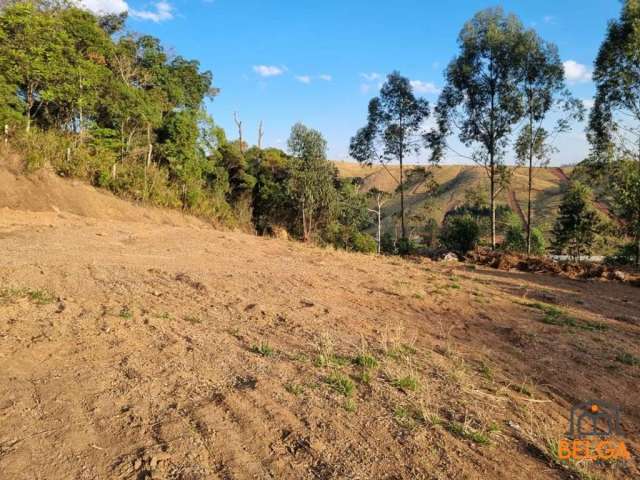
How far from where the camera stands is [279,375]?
3.19 meters

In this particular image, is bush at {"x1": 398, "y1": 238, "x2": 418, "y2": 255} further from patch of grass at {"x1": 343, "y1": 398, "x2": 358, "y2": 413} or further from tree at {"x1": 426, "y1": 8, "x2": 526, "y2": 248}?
patch of grass at {"x1": 343, "y1": 398, "x2": 358, "y2": 413}

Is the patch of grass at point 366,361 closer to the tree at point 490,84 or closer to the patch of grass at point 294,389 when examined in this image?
the patch of grass at point 294,389

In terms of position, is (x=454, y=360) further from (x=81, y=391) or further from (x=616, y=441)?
(x=81, y=391)

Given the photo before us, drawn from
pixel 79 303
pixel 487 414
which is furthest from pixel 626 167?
pixel 79 303

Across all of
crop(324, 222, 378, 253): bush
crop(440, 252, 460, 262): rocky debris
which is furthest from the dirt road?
crop(324, 222, 378, 253): bush

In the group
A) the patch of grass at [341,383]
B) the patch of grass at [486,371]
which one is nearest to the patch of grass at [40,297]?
the patch of grass at [341,383]

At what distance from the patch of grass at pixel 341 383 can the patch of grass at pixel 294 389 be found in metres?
Result: 0.26

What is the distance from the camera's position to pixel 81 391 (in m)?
2.74

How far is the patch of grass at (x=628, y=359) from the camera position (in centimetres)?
423

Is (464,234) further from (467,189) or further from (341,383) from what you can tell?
(467,189)

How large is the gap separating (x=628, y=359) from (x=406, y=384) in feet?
9.81

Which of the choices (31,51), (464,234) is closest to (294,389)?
(31,51)

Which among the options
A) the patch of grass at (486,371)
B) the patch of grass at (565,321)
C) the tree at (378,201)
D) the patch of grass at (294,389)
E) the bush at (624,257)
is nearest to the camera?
the patch of grass at (294,389)

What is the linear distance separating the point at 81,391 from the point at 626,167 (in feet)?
55.0
